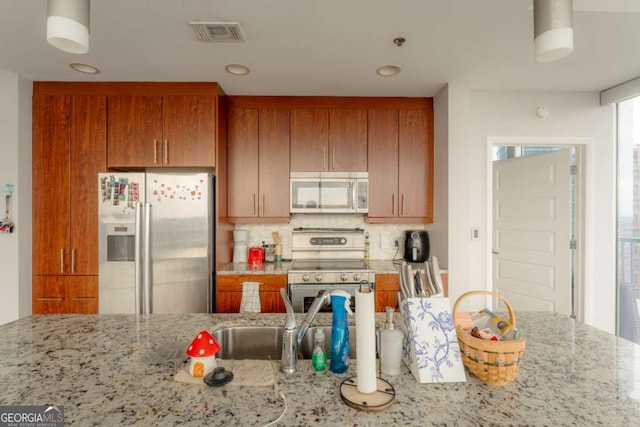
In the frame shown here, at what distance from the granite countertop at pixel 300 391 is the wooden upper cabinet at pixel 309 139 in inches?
82.7

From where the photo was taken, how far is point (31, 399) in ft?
2.84

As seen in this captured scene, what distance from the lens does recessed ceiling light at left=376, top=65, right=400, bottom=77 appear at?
96.6 inches

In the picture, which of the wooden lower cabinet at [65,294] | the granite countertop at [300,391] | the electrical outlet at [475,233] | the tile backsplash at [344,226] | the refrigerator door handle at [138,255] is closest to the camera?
the granite countertop at [300,391]

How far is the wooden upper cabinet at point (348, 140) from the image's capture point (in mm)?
3074

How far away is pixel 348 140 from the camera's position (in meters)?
3.08

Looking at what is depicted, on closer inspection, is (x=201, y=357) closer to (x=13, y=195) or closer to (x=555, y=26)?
(x=555, y=26)

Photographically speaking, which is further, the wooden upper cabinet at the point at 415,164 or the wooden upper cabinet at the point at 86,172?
the wooden upper cabinet at the point at 415,164

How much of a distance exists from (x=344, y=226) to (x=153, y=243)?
5.82 ft

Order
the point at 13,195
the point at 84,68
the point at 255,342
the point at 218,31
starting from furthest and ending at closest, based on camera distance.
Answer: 1. the point at 13,195
2. the point at 84,68
3. the point at 218,31
4. the point at 255,342

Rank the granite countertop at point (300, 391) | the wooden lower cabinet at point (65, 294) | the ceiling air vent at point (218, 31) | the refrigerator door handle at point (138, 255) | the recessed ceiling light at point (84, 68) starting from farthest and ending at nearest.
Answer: the wooden lower cabinet at point (65, 294) → the refrigerator door handle at point (138, 255) → the recessed ceiling light at point (84, 68) → the ceiling air vent at point (218, 31) → the granite countertop at point (300, 391)

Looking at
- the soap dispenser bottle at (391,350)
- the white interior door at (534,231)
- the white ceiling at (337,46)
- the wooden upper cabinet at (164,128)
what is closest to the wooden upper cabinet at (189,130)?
the wooden upper cabinet at (164,128)

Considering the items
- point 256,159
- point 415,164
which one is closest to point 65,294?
point 256,159

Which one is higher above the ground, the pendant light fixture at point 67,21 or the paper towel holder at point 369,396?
the pendant light fixture at point 67,21

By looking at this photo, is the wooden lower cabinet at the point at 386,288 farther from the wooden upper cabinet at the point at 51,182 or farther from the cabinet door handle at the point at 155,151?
the wooden upper cabinet at the point at 51,182
